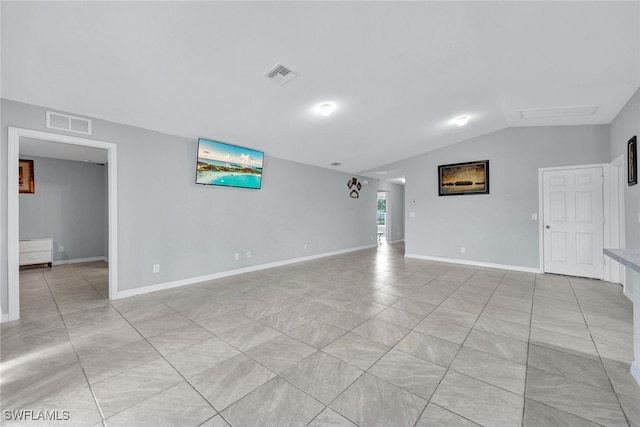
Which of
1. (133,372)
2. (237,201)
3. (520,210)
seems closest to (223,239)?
(237,201)

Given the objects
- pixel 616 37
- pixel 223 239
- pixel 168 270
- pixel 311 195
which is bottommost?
pixel 168 270

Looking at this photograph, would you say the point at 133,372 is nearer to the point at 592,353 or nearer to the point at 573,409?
the point at 573,409

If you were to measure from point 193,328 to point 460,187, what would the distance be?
19.6 feet

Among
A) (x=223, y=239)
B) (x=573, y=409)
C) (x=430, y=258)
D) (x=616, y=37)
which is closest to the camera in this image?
(x=573, y=409)

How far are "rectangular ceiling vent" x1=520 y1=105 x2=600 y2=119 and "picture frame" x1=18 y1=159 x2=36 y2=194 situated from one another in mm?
10053

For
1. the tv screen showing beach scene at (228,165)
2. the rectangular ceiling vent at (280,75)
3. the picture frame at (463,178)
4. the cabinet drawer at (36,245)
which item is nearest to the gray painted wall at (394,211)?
the picture frame at (463,178)

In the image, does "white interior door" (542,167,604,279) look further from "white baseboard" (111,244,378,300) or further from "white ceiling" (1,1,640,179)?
"white baseboard" (111,244,378,300)

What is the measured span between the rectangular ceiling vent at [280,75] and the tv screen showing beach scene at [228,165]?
1.88 metres

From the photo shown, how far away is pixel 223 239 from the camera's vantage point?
486cm

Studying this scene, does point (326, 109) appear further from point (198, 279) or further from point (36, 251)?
point (36, 251)

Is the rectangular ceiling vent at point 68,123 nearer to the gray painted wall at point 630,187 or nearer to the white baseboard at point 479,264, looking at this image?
the white baseboard at point 479,264

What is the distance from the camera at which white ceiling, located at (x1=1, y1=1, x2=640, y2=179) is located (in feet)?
7.25

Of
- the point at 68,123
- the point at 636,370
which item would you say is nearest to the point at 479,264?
the point at 636,370

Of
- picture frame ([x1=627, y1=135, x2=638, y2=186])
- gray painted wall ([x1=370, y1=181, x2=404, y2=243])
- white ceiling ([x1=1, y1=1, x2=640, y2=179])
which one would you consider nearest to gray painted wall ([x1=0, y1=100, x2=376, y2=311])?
white ceiling ([x1=1, y1=1, x2=640, y2=179])
